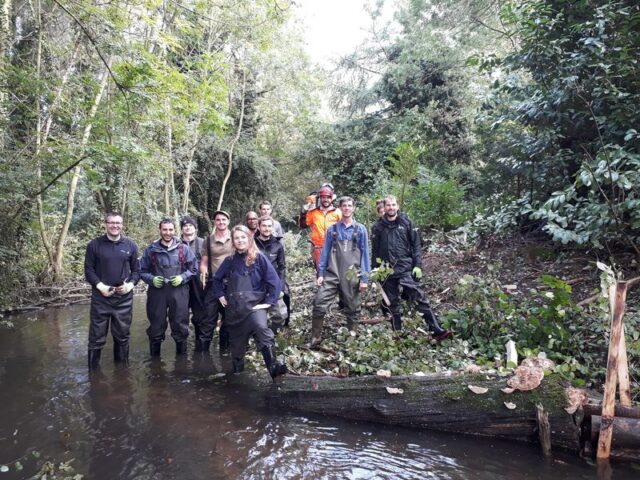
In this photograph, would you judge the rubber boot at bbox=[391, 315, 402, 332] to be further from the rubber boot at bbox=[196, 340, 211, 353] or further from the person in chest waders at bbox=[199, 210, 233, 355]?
the rubber boot at bbox=[196, 340, 211, 353]

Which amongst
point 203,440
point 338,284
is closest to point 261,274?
point 338,284

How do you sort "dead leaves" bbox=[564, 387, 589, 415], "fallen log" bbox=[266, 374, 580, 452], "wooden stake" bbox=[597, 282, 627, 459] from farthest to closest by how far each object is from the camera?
"fallen log" bbox=[266, 374, 580, 452]
"dead leaves" bbox=[564, 387, 589, 415]
"wooden stake" bbox=[597, 282, 627, 459]

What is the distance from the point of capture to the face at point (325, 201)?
284 inches

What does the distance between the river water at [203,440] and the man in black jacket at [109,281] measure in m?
0.57

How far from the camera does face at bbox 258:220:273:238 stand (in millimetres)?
6398

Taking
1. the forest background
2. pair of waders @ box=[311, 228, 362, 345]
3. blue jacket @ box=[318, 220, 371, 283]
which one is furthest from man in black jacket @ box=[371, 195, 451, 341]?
the forest background

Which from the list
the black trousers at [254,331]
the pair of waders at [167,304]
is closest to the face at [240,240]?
the black trousers at [254,331]

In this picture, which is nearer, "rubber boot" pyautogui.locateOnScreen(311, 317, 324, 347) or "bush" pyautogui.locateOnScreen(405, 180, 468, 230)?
"rubber boot" pyautogui.locateOnScreen(311, 317, 324, 347)

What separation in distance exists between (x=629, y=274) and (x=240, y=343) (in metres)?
5.63

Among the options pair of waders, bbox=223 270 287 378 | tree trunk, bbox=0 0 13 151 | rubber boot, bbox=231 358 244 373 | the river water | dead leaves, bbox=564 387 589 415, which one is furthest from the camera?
tree trunk, bbox=0 0 13 151

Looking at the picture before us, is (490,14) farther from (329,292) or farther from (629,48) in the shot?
(329,292)

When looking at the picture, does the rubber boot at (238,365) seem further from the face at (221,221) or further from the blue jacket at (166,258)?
the face at (221,221)

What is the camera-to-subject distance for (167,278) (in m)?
6.30

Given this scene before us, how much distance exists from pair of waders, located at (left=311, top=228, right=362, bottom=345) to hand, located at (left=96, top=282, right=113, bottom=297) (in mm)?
2792
